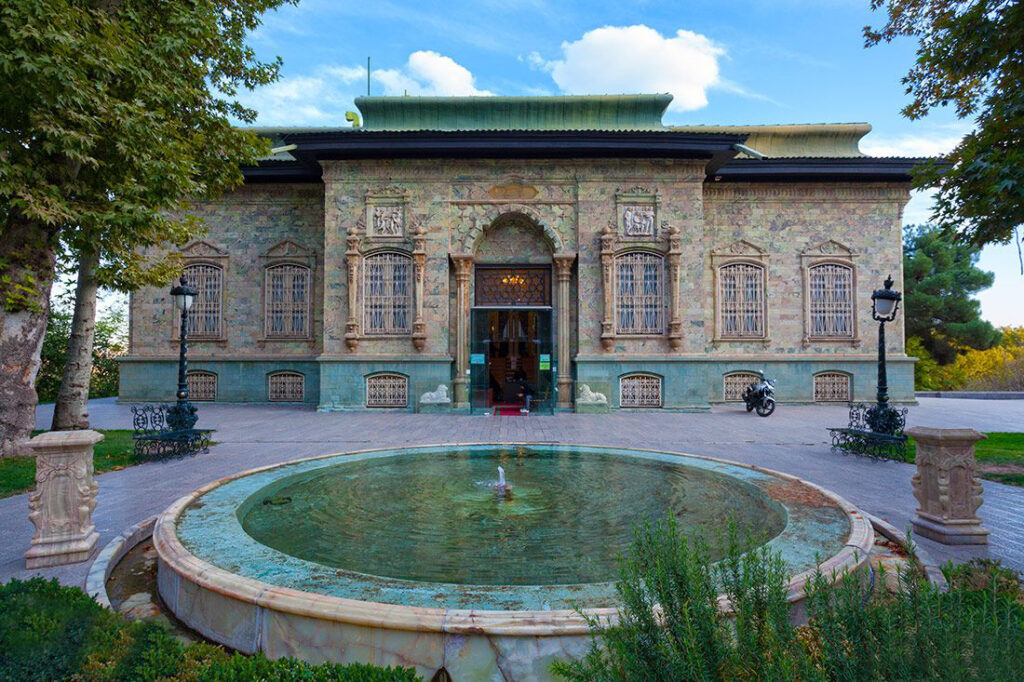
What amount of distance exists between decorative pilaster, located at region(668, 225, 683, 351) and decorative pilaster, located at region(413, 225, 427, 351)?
25.6 ft

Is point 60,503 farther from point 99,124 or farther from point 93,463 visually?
point 99,124

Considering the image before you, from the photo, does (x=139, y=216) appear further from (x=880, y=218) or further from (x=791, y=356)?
(x=880, y=218)

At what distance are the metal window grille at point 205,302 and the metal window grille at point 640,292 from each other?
1397cm

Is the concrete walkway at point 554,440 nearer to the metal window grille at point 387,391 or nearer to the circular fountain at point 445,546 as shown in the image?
the metal window grille at point 387,391

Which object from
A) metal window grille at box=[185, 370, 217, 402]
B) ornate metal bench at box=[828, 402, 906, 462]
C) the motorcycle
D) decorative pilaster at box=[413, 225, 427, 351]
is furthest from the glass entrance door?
metal window grille at box=[185, 370, 217, 402]

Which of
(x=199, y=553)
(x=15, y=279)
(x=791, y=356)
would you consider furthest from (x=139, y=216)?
(x=791, y=356)

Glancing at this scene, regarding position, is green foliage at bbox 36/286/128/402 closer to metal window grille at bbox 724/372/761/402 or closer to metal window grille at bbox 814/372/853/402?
metal window grille at bbox 724/372/761/402

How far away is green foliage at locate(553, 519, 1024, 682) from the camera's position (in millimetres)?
1520

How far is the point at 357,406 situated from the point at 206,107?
8779 millimetres

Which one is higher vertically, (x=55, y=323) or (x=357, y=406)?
(x=55, y=323)

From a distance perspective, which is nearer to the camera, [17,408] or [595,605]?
[595,605]

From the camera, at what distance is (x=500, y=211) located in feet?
53.3

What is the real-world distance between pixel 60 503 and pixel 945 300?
36.8 meters

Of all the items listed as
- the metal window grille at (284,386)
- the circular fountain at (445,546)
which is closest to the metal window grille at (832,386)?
the circular fountain at (445,546)
